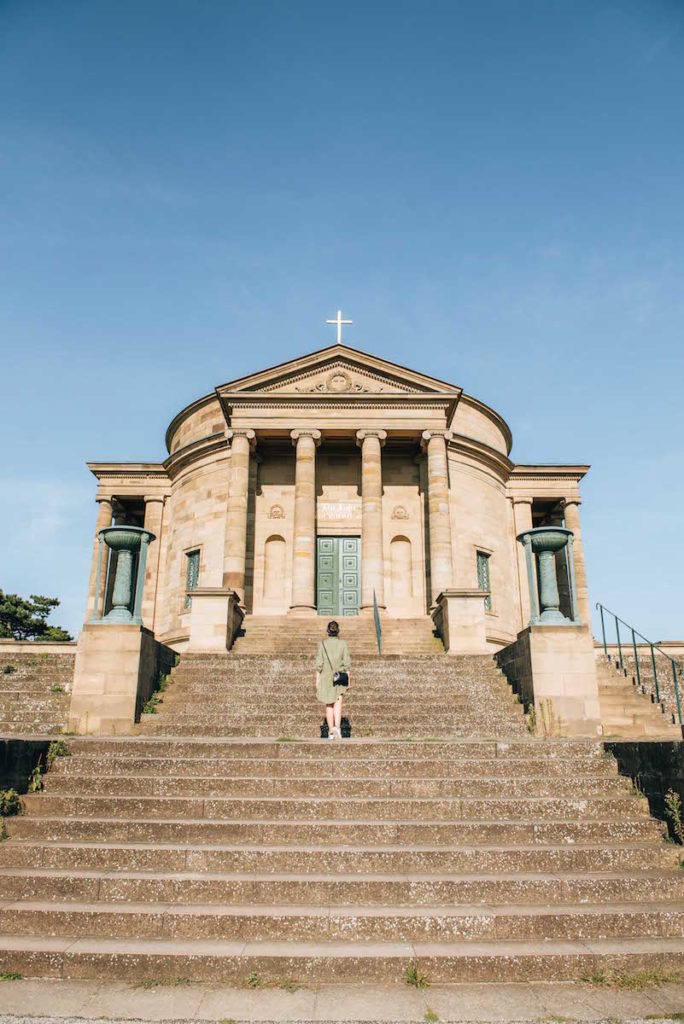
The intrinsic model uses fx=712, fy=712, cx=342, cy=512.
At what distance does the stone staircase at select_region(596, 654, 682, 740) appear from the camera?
584 inches

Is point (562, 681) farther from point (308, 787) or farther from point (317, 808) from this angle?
Result: point (317, 808)

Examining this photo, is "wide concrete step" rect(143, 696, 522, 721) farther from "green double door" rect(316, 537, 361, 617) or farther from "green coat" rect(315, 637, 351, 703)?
"green double door" rect(316, 537, 361, 617)

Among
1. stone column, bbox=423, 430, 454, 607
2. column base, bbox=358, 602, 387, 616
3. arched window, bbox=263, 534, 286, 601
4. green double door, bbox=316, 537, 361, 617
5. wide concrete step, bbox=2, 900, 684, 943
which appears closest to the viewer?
wide concrete step, bbox=2, 900, 684, 943

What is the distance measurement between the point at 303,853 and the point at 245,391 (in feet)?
67.4

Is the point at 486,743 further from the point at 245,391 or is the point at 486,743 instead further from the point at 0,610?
the point at 0,610

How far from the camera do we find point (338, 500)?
88.6ft

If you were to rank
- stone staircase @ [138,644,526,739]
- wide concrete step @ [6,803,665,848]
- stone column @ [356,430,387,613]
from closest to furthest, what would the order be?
wide concrete step @ [6,803,665,848] → stone staircase @ [138,644,526,739] → stone column @ [356,430,387,613]

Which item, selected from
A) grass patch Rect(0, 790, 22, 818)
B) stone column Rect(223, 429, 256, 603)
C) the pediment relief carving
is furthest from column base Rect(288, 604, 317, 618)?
grass patch Rect(0, 790, 22, 818)

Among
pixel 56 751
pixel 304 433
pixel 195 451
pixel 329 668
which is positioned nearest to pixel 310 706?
pixel 329 668

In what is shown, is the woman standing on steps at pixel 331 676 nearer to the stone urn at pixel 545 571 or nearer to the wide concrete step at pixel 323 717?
the wide concrete step at pixel 323 717

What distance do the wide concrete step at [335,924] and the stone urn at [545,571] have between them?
293 inches

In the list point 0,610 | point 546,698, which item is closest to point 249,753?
point 546,698

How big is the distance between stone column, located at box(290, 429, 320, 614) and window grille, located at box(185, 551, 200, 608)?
Result: 20.0 ft

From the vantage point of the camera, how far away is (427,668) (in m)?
15.4
